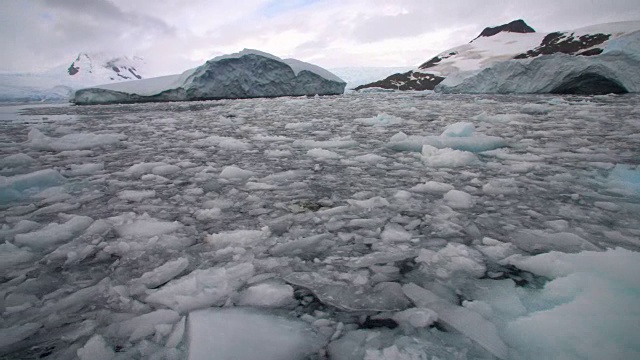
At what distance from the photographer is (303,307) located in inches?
41.0

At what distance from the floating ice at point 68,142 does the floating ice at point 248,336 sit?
13.4 feet

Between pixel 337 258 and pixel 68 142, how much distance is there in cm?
436

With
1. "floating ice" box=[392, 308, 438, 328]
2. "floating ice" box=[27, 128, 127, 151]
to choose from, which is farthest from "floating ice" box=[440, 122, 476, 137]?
"floating ice" box=[27, 128, 127, 151]

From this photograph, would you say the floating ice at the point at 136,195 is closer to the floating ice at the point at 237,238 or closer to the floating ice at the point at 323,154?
the floating ice at the point at 237,238

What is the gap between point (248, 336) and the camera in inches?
35.0

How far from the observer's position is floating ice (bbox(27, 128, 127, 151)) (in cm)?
393

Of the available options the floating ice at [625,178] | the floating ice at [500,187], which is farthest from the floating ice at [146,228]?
the floating ice at [625,178]

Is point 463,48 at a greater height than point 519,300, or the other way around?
point 463,48

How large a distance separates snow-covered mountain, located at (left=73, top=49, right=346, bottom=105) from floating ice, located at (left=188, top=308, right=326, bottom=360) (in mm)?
20387

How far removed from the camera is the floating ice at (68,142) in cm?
393

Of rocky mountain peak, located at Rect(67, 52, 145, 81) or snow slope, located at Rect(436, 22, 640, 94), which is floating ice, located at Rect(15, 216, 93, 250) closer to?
snow slope, located at Rect(436, 22, 640, 94)

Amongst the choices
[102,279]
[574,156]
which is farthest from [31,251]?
[574,156]

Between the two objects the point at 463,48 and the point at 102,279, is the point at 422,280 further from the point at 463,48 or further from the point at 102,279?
the point at 463,48

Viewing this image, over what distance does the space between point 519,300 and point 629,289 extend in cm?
34
